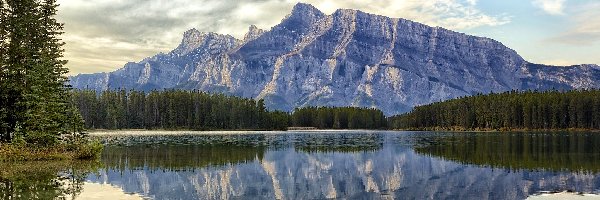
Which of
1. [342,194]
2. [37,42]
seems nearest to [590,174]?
[342,194]

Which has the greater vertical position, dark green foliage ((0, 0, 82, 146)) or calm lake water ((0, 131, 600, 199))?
dark green foliage ((0, 0, 82, 146))

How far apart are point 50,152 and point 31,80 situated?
7589 millimetres

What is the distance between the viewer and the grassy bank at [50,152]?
48781 mm

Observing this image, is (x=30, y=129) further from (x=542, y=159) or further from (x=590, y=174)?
(x=542, y=159)

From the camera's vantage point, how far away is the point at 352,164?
183 feet

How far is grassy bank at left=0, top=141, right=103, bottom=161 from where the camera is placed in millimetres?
48781

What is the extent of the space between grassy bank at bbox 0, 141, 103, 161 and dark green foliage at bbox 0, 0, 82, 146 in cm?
90

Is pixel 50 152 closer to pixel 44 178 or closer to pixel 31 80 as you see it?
pixel 31 80

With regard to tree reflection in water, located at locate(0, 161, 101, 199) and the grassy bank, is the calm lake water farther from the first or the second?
the grassy bank

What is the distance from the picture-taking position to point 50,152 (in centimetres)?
5244

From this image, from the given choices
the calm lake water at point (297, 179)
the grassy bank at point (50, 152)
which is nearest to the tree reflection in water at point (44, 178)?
the calm lake water at point (297, 179)

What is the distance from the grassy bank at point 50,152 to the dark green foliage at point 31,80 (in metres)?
0.90

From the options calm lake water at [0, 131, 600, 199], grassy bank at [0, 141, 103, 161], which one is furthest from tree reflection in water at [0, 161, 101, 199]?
grassy bank at [0, 141, 103, 161]

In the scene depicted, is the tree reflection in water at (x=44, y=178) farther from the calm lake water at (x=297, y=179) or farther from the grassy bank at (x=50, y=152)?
the grassy bank at (x=50, y=152)
